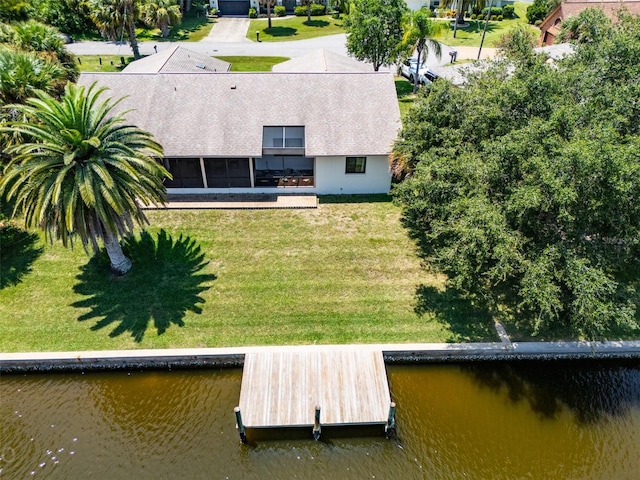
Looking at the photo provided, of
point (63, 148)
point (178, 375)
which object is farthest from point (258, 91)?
point (178, 375)

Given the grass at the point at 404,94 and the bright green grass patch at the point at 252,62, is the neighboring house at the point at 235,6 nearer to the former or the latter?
the bright green grass patch at the point at 252,62

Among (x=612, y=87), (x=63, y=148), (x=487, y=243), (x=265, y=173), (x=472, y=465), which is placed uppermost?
(x=612, y=87)

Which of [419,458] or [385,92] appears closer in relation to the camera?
[419,458]

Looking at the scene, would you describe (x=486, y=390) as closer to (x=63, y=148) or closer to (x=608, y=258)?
(x=608, y=258)

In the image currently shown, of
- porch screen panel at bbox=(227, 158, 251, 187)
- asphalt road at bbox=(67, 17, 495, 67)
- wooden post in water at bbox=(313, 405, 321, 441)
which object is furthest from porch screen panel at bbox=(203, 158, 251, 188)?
asphalt road at bbox=(67, 17, 495, 67)

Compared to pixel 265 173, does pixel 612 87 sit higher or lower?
higher
